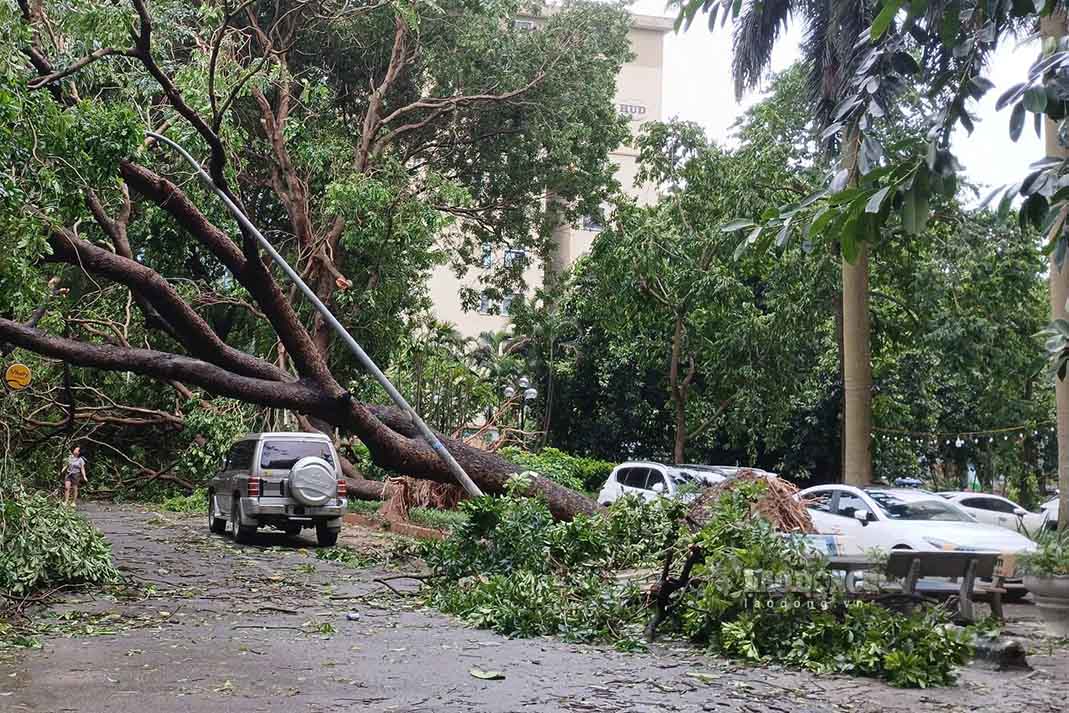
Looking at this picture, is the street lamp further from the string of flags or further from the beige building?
the beige building

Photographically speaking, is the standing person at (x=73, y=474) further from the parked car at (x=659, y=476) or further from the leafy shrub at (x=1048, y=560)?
the leafy shrub at (x=1048, y=560)

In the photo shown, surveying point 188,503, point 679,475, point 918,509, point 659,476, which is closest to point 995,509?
point 679,475

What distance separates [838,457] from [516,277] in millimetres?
12073

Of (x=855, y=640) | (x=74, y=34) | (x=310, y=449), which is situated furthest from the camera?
(x=310, y=449)

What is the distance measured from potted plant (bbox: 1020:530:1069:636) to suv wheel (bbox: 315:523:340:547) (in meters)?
11.9

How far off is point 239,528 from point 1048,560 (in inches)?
529

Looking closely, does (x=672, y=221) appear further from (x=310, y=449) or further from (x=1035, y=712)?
(x=1035, y=712)

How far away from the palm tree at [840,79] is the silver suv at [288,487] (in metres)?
9.16

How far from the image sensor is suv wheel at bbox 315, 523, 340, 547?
18719 mm

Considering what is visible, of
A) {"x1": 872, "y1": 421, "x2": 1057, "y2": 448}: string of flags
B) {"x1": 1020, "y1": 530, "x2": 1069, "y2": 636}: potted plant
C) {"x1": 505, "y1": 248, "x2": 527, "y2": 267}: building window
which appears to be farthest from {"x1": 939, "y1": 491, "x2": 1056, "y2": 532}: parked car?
{"x1": 1020, "y1": 530, "x2": 1069, "y2": 636}: potted plant

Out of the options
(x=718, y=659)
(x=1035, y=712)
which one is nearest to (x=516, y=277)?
(x=718, y=659)

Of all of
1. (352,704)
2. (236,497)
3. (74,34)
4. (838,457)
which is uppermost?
(74,34)

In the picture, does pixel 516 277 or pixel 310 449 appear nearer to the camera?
pixel 310 449

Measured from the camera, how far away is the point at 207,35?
69.6 feet
